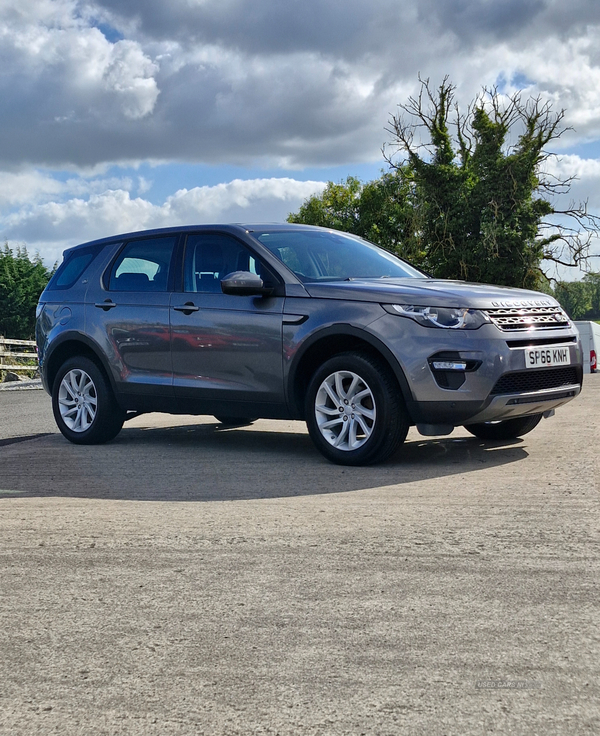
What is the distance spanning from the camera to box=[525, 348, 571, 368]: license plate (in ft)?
23.3

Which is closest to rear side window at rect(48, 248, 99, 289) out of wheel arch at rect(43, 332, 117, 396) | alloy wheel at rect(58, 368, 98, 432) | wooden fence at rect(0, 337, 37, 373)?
wheel arch at rect(43, 332, 117, 396)

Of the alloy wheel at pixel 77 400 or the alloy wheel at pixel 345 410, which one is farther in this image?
the alloy wheel at pixel 77 400

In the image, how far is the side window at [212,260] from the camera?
819 cm

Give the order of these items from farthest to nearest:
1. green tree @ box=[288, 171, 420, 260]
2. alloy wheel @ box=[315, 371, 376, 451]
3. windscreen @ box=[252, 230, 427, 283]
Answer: green tree @ box=[288, 171, 420, 260], windscreen @ box=[252, 230, 427, 283], alloy wheel @ box=[315, 371, 376, 451]

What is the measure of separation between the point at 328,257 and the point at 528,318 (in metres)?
1.85

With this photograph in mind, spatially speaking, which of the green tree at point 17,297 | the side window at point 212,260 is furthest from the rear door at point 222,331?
the green tree at point 17,297

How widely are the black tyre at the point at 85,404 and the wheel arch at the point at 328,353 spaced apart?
223cm

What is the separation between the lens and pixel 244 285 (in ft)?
25.0

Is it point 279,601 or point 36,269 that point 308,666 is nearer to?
point 279,601

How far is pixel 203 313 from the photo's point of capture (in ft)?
26.7

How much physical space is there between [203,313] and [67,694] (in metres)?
5.44

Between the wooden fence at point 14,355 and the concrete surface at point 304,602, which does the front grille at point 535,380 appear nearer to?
the concrete surface at point 304,602

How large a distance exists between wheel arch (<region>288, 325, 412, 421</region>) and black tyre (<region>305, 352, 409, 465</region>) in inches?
4.1

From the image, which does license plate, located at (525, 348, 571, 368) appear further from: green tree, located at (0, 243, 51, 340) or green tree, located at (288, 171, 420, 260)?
green tree, located at (0, 243, 51, 340)
